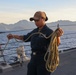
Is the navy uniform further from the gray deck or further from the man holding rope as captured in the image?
the gray deck

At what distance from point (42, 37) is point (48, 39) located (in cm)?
11

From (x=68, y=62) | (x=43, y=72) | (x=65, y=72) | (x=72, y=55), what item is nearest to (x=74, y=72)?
(x=65, y=72)

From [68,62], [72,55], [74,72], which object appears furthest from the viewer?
[72,55]

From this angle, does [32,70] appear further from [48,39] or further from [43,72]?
[48,39]

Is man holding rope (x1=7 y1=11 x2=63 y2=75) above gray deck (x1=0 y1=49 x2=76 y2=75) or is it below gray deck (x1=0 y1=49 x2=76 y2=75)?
above

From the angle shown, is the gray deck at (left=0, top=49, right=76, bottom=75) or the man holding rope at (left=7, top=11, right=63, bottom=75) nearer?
the man holding rope at (left=7, top=11, right=63, bottom=75)

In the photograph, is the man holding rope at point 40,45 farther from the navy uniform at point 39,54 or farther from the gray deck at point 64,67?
the gray deck at point 64,67

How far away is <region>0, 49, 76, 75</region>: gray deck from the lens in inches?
291

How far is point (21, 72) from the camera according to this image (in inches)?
295

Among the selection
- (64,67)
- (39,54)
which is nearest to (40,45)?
(39,54)

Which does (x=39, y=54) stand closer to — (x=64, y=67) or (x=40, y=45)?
(x=40, y=45)

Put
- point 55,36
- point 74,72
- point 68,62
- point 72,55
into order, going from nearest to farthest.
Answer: point 55,36 < point 74,72 < point 68,62 < point 72,55

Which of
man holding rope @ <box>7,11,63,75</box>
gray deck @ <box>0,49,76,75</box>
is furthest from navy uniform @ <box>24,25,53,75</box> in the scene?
gray deck @ <box>0,49,76,75</box>

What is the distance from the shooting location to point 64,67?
8008 millimetres
